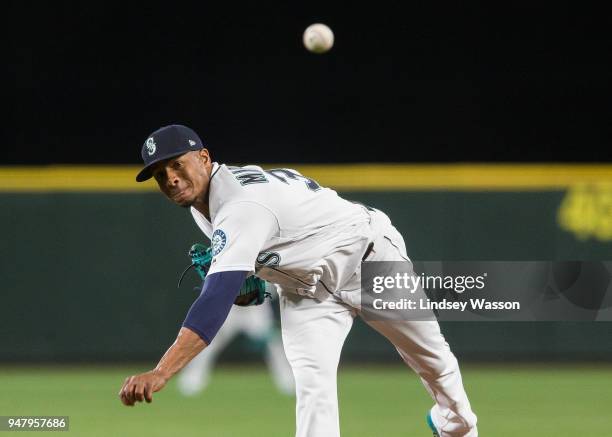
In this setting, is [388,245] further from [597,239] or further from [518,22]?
[518,22]

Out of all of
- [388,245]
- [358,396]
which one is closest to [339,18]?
[358,396]

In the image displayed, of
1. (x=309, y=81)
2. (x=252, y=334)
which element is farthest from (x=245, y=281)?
(x=309, y=81)

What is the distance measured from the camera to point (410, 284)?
5.42 m

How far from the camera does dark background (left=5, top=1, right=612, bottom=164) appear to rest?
1342cm

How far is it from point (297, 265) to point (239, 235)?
20.2 inches

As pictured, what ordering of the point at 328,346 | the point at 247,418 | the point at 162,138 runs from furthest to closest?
1. the point at 247,418
2. the point at 328,346
3. the point at 162,138

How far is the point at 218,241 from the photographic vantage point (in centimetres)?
446

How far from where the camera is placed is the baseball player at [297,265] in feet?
14.4

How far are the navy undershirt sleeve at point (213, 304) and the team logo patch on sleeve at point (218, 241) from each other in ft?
0.35

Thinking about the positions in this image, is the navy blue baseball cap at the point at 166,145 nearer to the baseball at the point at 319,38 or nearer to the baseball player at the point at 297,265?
the baseball player at the point at 297,265

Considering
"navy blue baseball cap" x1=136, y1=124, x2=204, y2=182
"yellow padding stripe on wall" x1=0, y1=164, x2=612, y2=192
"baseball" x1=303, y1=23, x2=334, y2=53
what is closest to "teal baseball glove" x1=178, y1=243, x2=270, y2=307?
"navy blue baseball cap" x1=136, y1=124, x2=204, y2=182

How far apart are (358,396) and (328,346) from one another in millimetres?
3580

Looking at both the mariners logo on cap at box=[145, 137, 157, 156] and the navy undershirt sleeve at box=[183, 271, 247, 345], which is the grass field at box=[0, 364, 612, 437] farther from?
the mariners logo on cap at box=[145, 137, 157, 156]

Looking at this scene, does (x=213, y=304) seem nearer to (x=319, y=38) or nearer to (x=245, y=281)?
(x=245, y=281)
